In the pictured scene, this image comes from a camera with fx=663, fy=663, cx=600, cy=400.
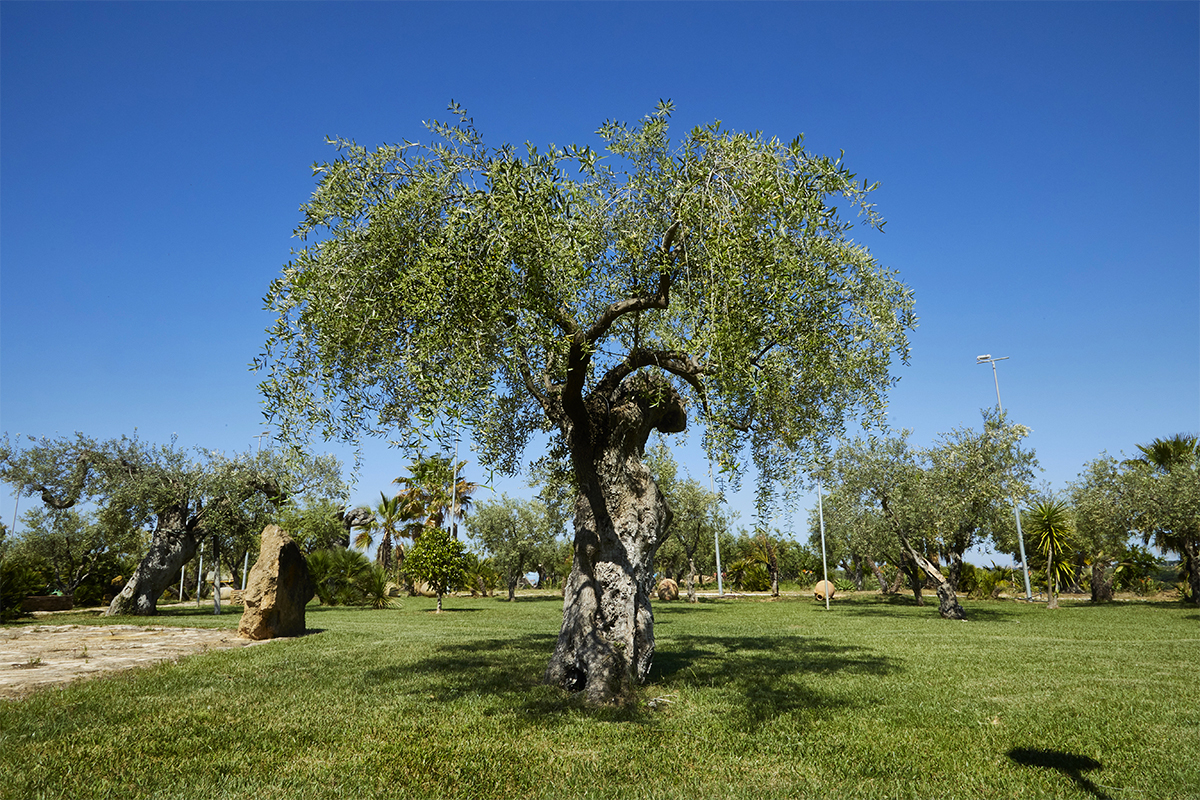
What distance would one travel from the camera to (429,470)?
28.0 feet

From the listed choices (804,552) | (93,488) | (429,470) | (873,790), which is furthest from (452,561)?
(804,552)

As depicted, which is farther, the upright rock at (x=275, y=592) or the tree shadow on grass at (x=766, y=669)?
the upright rock at (x=275, y=592)

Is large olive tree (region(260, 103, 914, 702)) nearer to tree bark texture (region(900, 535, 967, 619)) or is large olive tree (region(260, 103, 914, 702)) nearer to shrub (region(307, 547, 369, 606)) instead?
tree bark texture (region(900, 535, 967, 619))

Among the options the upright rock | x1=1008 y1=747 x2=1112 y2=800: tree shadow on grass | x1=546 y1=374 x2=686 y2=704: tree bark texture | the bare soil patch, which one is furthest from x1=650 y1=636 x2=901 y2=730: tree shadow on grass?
the upright rock

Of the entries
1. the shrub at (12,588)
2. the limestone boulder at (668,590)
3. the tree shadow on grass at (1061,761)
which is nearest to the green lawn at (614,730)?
the tree shadow on grass at (1061,761)

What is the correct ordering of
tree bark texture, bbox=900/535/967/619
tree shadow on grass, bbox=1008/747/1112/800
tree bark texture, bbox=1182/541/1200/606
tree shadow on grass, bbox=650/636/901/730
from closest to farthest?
tree shadow on grass, bbox=1008/747/1112/800 < tree shadow on grass, bbox=650/636/901/730 < tree bark texture, bbox=900/535/967/619 < tree bark texture, bbox=1182/541/1200/606

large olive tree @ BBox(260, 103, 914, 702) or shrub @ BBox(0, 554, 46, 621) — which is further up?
large olive tree @ BBox(260, 103, 914, 702)

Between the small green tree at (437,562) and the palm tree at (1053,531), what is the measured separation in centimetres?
3197

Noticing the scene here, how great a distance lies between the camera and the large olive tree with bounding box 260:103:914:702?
822 cm

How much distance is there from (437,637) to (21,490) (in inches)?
879

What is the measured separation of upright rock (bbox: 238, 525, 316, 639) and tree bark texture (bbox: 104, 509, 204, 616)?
13.1 m

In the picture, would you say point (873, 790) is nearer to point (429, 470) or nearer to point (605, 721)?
point (605, 721)

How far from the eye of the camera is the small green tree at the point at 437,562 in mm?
35125

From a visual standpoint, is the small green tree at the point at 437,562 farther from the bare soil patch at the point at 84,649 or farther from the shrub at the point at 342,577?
the bare soil patch at the point at 84,649
